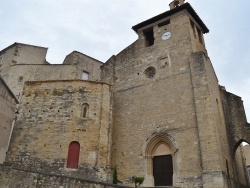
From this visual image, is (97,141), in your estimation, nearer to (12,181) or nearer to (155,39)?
(12,181)

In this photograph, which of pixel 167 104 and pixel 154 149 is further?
pixel 167 104

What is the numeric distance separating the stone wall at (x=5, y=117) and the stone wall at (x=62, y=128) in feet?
1.14

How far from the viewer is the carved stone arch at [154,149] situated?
44.8 feet

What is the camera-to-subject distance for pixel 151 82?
1605 cm

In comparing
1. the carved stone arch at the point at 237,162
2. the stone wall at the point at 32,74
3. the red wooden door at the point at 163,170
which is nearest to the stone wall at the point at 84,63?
the stone wall at the point at 32,74

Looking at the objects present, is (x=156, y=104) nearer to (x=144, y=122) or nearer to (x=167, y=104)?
(x=167, y=104)

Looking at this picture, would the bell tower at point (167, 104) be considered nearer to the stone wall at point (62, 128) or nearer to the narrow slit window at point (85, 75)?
the stone wall at point (62, 128)

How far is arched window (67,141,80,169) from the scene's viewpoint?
44.9 feet

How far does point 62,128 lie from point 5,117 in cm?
295

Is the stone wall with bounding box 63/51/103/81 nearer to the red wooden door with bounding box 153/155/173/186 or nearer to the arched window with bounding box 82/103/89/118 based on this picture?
the arched window with bounding box 82/103/89/118

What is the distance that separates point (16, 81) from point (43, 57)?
3.80m

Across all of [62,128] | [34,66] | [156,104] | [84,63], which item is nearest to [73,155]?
Answer: [62,128]

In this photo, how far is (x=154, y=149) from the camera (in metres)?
14.5

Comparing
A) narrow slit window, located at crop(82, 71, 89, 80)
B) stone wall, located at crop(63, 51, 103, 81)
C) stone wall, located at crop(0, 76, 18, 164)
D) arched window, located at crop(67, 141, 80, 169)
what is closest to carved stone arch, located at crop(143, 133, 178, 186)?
arched window, located at crop(67, 141, 80, 169)
